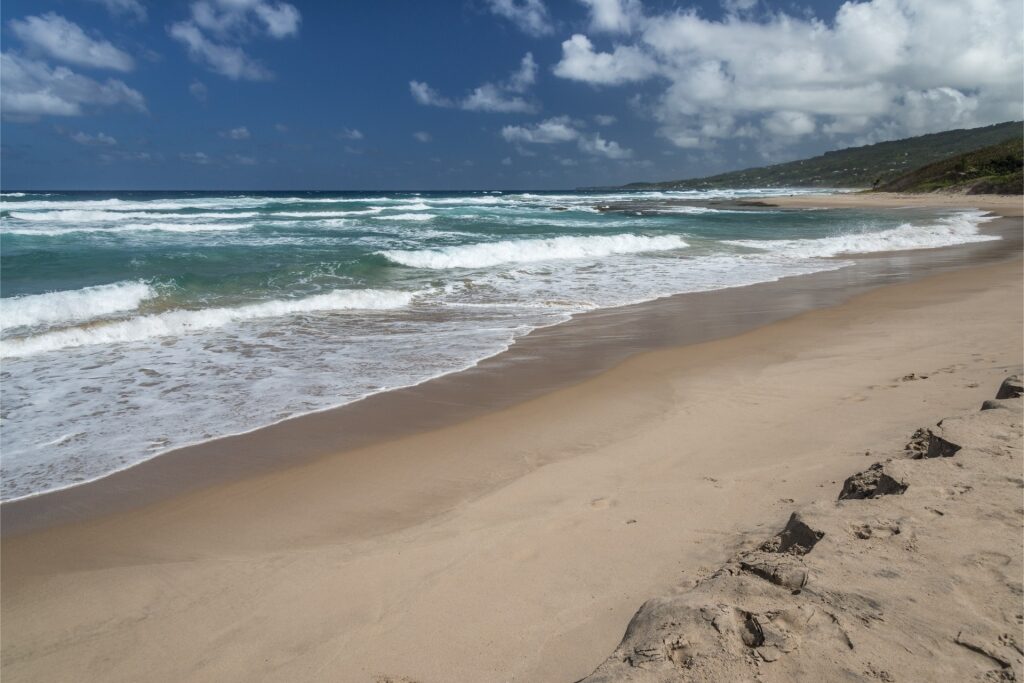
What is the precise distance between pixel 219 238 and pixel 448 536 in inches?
886

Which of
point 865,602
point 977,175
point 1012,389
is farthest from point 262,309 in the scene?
point 977,175

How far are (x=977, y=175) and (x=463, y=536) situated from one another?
59.4 m

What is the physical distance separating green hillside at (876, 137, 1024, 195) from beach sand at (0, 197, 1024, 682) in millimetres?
47734

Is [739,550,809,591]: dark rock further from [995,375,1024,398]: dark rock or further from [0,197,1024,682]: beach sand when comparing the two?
[995,375,1024,398]: dark rock

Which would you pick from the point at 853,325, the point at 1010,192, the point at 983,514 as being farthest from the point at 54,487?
the point at 1010,192

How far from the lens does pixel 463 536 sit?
3508 millimetres

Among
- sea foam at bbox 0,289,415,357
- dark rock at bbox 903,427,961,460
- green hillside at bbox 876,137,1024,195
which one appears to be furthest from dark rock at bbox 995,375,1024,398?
green hillside at bbox 876,137,1024,195

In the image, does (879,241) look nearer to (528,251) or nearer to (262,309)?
(528,251)

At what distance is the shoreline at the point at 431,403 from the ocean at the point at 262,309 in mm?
233

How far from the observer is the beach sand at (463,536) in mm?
2678

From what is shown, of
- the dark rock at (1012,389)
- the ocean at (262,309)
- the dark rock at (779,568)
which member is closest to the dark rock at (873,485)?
the dark rock at (779,568)

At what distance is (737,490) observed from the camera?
3.74 meters

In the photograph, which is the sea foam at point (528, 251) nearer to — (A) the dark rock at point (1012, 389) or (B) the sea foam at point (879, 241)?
(B) the sea foam at point (879, 241)

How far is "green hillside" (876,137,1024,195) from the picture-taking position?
43.1m
